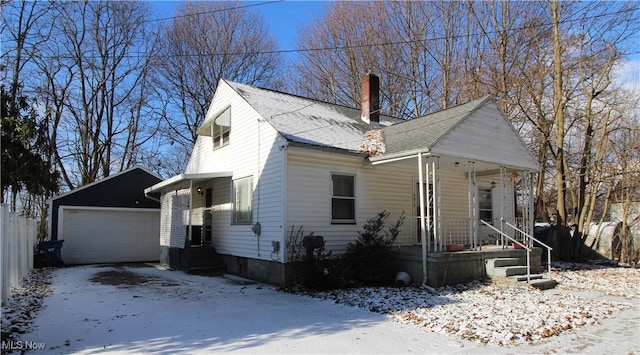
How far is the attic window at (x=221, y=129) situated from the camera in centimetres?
1409

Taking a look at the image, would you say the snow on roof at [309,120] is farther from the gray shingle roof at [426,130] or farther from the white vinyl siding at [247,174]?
the gray shingle roof at [426,130]

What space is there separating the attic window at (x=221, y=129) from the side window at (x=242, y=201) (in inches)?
73.7

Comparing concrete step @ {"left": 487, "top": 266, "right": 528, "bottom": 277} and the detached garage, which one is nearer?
concrete step @ {"left": 487, "top": 266, "right": 528, "bottom": 277}

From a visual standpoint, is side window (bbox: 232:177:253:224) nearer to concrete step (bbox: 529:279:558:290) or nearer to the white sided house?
the white sided house

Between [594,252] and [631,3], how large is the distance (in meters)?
9.42

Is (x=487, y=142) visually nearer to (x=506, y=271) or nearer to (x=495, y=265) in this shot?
(x=495, y=265)

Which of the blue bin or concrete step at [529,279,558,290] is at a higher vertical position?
the blue bin

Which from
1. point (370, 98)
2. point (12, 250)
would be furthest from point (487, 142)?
point (12, 250)

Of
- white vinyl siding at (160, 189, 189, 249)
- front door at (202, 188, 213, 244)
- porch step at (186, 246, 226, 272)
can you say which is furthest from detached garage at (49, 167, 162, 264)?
porch step at (186, 246, 226, 272)

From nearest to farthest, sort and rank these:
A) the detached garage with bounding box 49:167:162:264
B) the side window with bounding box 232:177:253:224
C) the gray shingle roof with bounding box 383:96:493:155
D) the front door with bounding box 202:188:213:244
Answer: the gray shingle roof with bounding box 383:96:493:155 < the side window with bounding box 232:177:253:224 < the front door with bounding box 202:188:213:244 < the detached garage with bounding box 49:167:162:264

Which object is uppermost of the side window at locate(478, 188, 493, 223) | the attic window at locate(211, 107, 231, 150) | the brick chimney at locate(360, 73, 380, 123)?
the brick chimney at locate(360, 73, 380, 123)

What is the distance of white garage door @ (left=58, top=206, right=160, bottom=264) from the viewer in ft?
56.2

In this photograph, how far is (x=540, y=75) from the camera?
17.6 m

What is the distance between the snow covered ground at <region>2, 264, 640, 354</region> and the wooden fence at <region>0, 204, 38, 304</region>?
1.18 feet
